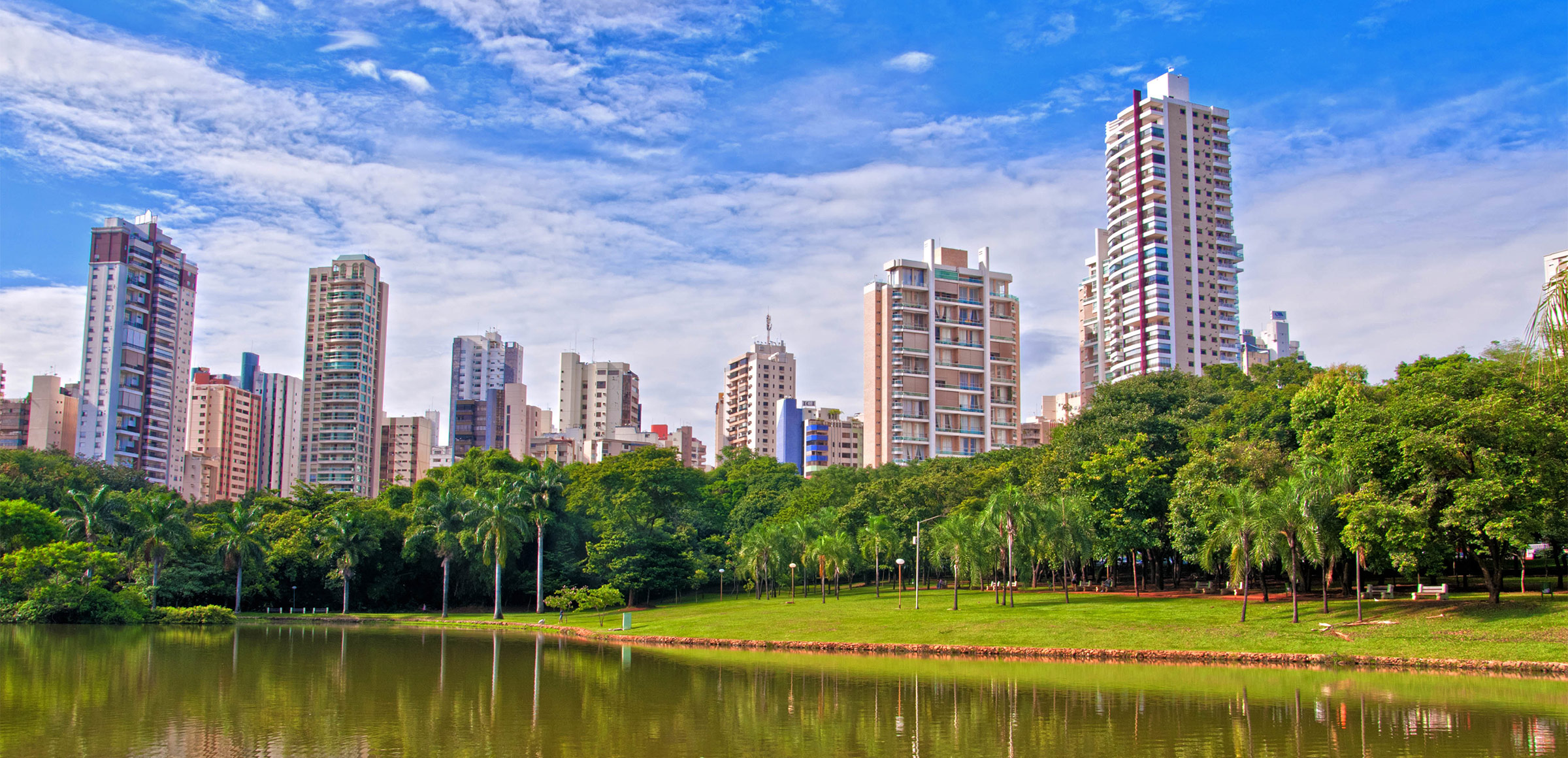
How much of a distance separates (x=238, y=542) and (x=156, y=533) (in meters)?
5.42

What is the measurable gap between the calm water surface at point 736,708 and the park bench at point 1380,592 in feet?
57.2

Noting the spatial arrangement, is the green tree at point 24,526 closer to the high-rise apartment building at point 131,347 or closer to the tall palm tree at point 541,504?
the tall palm tree at point 541,504

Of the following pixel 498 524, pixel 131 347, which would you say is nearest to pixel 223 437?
pixel 131 347

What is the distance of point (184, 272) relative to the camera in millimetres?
155500

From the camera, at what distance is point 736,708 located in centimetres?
2702

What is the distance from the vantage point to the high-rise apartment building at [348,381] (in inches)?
6781

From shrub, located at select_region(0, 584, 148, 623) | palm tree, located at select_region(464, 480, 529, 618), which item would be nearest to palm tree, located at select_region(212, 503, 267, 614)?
shrub, located at select_region(0, 584, 148, 623)

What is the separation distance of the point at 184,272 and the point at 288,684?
145 metres

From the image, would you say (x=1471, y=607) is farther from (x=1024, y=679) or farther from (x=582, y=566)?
(x=582, y=566)

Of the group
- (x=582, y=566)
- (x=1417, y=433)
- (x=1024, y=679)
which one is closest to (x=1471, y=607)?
(x=1417, y=433)

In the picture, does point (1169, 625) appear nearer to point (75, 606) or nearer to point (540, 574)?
point (540, 574)

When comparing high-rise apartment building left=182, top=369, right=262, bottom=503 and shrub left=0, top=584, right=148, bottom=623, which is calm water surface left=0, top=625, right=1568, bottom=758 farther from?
high-rise apartment building left=182, top=369, right=262, bottom=503

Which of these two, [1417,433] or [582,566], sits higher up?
[1417,433]

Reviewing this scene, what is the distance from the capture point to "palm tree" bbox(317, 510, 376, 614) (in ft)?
247
